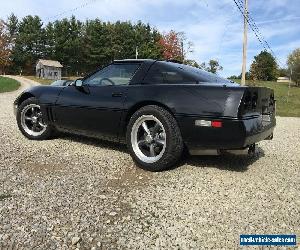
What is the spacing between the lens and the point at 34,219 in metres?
2.73

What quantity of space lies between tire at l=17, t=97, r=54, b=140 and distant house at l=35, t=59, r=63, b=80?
2239 inches

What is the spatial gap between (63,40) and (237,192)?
6687 centimetres

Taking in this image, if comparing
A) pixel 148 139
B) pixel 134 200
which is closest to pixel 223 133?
pixel 148 139

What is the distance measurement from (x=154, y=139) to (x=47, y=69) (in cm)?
6092

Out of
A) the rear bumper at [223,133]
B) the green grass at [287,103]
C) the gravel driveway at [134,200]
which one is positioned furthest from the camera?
the green grass at [287,103]

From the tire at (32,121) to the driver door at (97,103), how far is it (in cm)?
45

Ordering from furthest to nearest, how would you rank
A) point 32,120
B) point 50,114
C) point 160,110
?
point 32,120 < point 50,114 < point 160,110

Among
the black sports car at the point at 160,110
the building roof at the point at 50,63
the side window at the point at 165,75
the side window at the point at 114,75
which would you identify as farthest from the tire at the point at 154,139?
the building roof at the point at 50,63

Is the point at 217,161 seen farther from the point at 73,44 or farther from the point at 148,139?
the point at 73,44

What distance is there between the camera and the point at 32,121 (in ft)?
18.3

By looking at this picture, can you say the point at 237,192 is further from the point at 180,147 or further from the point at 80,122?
the point at 80,122

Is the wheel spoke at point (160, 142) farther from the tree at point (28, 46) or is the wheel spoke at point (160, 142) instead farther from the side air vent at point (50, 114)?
the tree at point (28, 46)

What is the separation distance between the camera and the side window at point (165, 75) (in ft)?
13.8

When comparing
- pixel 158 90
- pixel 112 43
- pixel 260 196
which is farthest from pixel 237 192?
pixel 112 43
